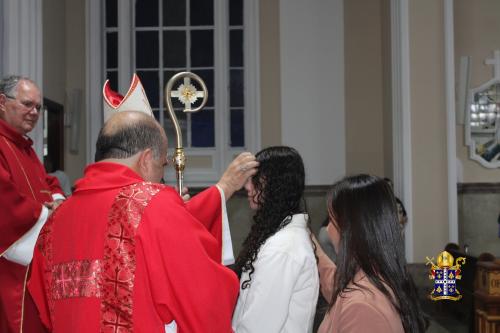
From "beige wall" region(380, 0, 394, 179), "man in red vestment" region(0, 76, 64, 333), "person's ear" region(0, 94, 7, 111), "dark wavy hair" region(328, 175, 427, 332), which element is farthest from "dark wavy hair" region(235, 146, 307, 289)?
"beige wall" region(380, 0, 394, 179)

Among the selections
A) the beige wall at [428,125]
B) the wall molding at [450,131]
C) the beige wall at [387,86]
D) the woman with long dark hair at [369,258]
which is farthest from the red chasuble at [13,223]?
the beige wall at [387,86]

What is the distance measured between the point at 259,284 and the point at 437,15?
549 centimetres

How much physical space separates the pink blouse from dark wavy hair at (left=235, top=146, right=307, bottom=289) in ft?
2.05

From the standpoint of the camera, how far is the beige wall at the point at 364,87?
8508mm

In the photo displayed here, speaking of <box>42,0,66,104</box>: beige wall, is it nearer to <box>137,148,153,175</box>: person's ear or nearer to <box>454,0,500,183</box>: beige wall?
<box>454,0,500,183</box>: beige wall

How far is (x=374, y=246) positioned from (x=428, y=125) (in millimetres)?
5329

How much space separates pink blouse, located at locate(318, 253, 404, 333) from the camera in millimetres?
1613

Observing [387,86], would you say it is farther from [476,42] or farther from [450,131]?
[476,42]

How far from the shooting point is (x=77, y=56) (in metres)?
8.79

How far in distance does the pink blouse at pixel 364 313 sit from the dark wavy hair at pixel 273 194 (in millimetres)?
626

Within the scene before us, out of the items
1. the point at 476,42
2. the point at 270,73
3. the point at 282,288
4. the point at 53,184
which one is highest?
the point at 476,42

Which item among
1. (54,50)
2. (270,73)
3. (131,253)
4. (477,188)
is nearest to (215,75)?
(270,73)

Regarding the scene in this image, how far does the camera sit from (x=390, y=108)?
7648 millimetres

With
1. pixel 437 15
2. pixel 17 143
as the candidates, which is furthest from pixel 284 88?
pixel 17 143
